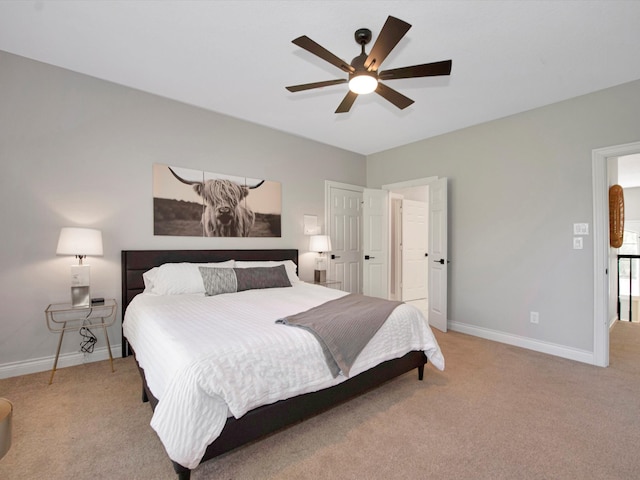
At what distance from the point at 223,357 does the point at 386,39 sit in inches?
76.7


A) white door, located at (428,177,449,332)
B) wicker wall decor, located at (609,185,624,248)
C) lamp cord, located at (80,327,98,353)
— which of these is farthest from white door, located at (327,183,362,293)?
wicker wall decor, located at (609,185,624,248)

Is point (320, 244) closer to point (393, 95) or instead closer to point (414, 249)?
point (393, 95)

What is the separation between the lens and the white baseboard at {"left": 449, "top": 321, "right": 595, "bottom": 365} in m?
3.14

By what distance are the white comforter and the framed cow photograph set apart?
114cm

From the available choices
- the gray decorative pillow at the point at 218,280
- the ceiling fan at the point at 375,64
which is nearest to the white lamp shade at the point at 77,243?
the gray decorative pillow at the point at 218,280

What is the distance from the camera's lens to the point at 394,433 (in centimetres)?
192

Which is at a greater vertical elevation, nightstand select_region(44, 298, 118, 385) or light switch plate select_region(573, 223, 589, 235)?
light switch plate select_region(573, 223, 589, 235)

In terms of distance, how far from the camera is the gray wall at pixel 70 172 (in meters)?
2.65

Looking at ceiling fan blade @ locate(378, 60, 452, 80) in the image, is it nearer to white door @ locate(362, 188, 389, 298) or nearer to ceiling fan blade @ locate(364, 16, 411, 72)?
ceiling fan blade @ locate(364, 16, 411, 72)

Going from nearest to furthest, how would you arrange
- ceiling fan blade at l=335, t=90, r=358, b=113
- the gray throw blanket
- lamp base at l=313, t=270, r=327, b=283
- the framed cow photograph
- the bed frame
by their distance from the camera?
the bed frame, the gray throw blanket, ceiling fan blade at l=335, t=90, r=358, b=113, the framed cow photograph, lamp base at l=313, t=270, r=327, b=283

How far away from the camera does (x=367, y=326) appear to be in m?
2.17

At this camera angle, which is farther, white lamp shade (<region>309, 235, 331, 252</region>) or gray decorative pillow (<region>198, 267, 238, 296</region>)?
white lamp shade (<region>309, 235, 331, 252</region>)

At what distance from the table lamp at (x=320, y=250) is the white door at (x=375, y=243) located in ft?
2.81

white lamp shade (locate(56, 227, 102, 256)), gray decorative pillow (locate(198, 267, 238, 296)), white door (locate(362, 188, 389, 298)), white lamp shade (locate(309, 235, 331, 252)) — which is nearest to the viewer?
white lamp shade (locate(56, 227, 102, 256))
